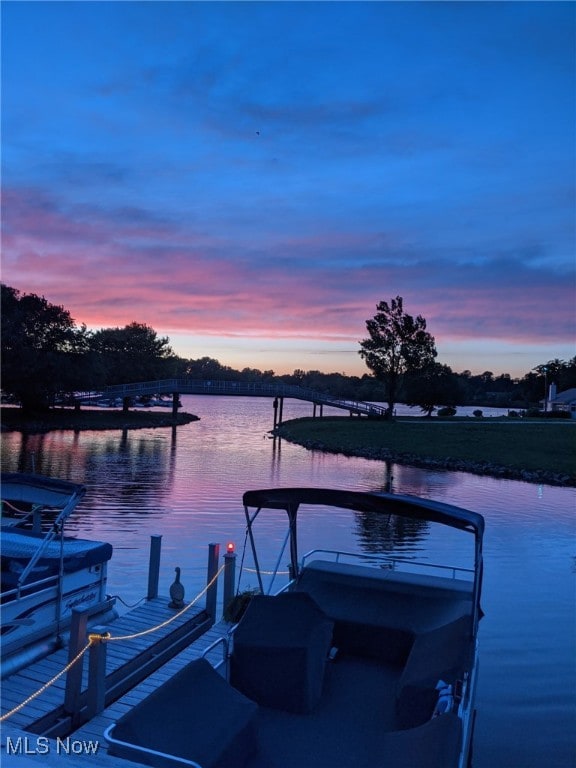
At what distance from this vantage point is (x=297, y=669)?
26.3 ft

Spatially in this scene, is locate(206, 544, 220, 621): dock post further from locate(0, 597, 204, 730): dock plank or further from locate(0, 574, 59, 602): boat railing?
locate(0, 574, 59, 602): boat railing

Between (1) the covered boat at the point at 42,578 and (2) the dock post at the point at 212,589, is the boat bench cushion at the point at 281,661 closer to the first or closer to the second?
(1) the covered boat at the point at 42,578

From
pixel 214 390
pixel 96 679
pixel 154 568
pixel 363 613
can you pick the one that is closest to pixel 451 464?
pixel 154 568

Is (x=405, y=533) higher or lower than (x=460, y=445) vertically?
lower

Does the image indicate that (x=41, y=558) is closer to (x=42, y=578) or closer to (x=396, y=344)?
(x=42, y=578)

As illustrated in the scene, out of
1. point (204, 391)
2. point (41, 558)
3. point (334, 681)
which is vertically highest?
point (204, 391)

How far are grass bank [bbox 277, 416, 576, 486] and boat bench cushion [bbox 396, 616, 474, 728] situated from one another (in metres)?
34.2

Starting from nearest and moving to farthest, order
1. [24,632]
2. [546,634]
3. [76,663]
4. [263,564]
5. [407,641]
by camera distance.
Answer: [76,663] < [407,641] < [24,632] < [546,634] < [263,564]

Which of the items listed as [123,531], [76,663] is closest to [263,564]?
[123,531]

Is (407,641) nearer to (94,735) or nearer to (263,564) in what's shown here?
(94,735)

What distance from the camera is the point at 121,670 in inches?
411

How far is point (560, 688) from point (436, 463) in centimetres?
3705

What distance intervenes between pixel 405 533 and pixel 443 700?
18283 mm

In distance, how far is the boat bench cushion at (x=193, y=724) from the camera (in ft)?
19.8
